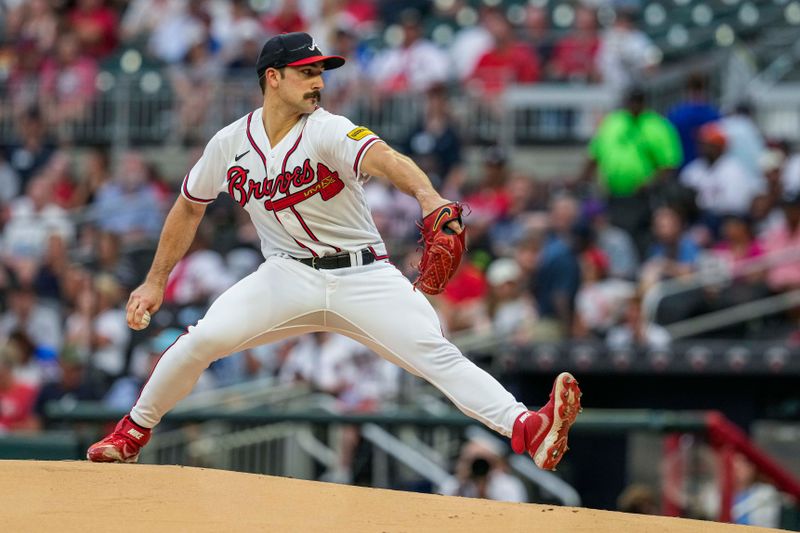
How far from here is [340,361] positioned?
1052 centimetres

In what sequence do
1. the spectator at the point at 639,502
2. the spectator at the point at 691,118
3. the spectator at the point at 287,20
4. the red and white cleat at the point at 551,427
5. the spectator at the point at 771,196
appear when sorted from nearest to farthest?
the red and white cleat at the point at 551,427
the spectator at the point at 639,502
the spectator at the point at 771,196
the spectator at the point at 691,118
the spectator at the point at 287,20

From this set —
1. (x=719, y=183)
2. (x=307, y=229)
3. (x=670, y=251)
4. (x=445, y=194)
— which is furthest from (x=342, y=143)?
(x=445, y=194)

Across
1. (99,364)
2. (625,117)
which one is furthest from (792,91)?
(99,364)

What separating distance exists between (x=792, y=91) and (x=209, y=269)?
525 cm

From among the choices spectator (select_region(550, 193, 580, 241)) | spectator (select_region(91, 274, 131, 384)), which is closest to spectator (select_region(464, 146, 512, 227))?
spectator (select_region(550, 193, 580, 241))

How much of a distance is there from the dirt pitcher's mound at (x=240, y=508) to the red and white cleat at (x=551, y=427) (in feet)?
0.78

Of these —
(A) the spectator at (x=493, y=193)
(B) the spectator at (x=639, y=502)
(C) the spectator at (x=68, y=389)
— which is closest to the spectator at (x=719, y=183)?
(A) the spectator at (x=493, y=193)

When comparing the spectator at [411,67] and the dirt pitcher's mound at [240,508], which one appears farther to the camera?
the spectator at [411,67]

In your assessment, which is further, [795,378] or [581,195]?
[581,195]

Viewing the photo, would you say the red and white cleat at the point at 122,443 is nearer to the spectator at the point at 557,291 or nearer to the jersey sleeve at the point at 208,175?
the jersey sleeve at the point at 208,175

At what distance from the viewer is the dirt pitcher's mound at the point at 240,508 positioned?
17.6 ft

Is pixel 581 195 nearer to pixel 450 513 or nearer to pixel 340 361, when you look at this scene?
pixel 340 361

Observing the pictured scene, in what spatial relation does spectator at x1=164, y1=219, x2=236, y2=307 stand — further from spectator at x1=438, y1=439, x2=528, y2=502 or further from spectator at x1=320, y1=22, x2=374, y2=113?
spectator at x1=438, y1=439, x2=528, y2=502

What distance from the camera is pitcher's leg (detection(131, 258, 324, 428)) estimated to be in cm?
591
